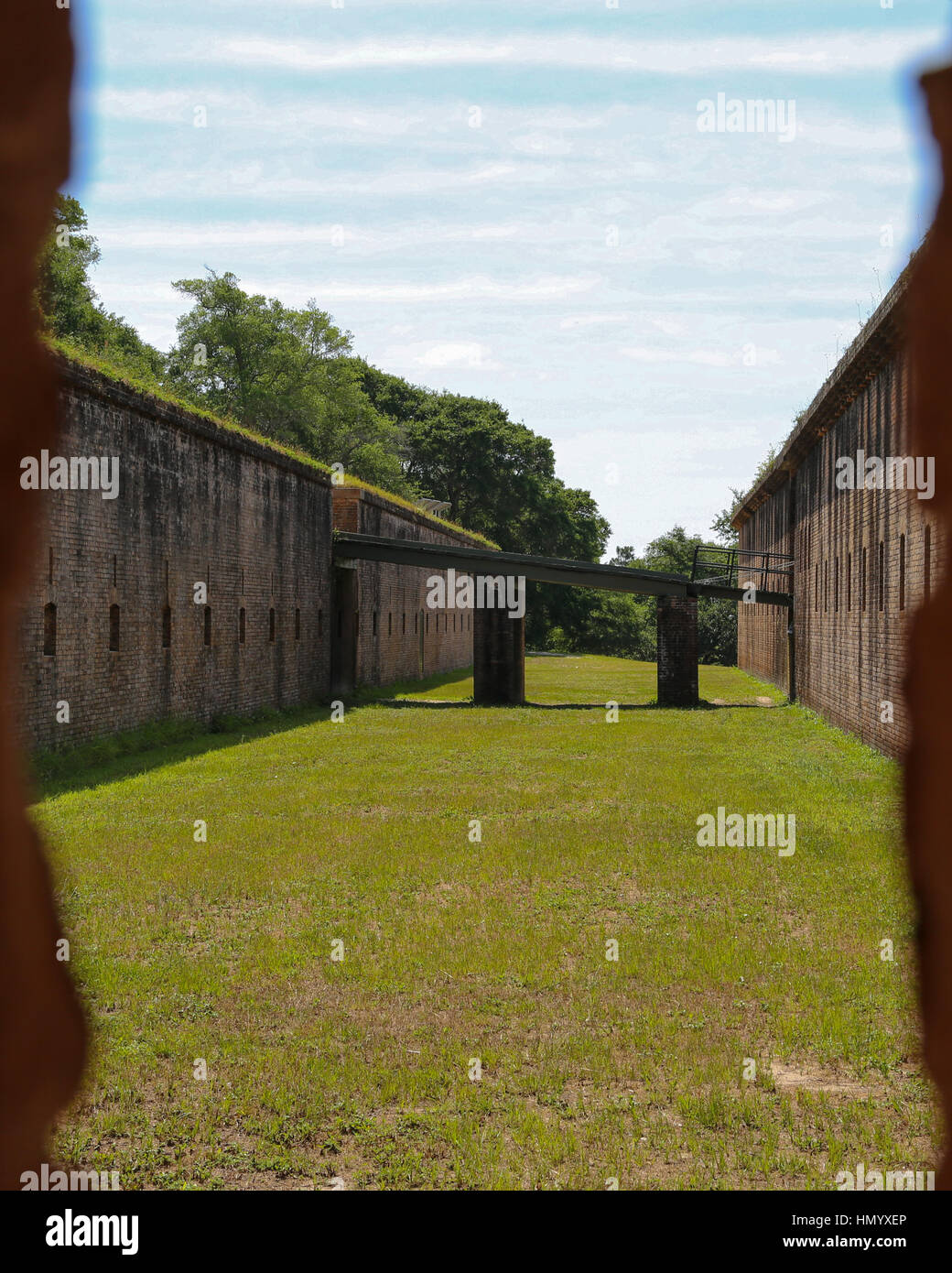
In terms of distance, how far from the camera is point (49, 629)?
1479 centimetres

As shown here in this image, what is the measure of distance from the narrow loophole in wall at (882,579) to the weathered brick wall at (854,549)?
Answer: 0.05 ft

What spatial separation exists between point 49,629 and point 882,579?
12.2m

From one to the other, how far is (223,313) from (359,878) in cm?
5328

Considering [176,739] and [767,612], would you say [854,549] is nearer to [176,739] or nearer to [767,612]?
[176,739]

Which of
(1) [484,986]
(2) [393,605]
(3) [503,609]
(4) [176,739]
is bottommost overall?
(1) [484,986]

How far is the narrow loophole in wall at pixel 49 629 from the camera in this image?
1465 centimetres

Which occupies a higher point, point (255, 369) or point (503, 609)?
point (255, 369)

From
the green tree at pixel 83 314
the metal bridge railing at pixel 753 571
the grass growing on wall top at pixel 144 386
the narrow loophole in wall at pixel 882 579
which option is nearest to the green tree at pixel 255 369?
the green tree at pixel 83 314

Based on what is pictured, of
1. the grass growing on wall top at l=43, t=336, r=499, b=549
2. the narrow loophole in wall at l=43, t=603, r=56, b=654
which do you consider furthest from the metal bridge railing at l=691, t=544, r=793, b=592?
the narrow loophole in wall at l=43, t=603, r=56, b=654

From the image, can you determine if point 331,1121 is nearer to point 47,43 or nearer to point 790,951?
point 790,951

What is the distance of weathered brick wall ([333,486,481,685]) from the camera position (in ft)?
106

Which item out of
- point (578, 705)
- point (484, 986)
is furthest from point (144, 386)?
point (578, 705)

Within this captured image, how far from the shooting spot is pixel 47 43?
3.00 feet

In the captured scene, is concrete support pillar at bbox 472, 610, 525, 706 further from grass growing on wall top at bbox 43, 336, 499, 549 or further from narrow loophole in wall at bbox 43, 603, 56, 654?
narrow loophole in wall at bbox 43, 603, 56, 654
